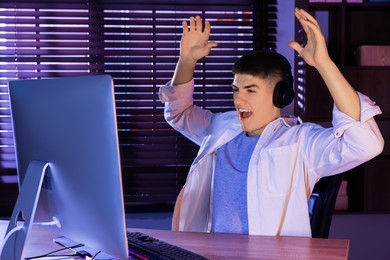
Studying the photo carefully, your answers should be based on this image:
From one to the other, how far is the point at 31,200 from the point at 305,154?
97cm

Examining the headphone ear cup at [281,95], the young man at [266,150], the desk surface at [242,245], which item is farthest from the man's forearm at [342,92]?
the desk surface at [242,245]

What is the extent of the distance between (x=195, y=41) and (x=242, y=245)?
2.69ft

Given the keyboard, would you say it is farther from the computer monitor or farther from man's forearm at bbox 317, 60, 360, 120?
man's forearm at bbox 317, 60, 360, 120

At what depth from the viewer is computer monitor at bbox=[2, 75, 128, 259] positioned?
4.42ft

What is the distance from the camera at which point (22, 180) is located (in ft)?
5.63

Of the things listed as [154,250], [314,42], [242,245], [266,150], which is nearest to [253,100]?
[266,150]

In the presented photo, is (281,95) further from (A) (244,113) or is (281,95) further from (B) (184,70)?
(B) (184,70)

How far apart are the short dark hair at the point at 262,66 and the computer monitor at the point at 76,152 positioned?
87cm

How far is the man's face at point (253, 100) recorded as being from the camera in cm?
216

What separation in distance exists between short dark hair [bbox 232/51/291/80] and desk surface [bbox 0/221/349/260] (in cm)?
58

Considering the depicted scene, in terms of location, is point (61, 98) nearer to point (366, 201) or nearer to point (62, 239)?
point (62, 239)

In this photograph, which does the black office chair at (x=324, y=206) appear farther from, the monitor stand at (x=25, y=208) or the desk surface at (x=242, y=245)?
the monitor stand at (x=25, y=208)

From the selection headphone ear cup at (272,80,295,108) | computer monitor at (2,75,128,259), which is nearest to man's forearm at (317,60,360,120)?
headphone ear cup at (272,80,295,108)

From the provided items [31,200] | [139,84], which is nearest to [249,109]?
[31,200]
